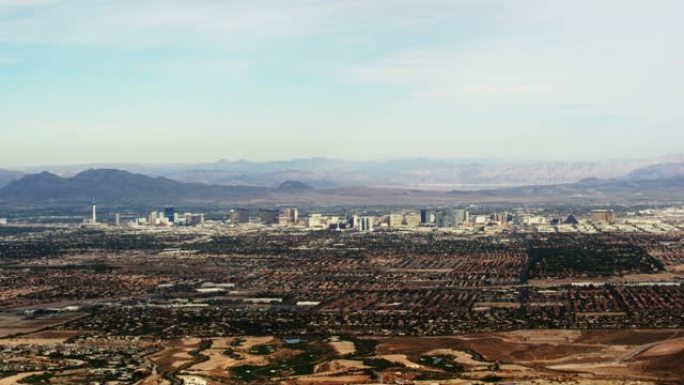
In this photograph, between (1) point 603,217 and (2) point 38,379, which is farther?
(1) point 603,217

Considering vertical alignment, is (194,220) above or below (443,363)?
above

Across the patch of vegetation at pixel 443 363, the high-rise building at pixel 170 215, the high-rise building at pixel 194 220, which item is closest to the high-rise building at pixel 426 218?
the high-rise building at pixel 194 220

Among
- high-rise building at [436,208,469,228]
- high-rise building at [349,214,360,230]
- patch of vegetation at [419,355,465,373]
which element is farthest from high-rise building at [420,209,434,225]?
patch of vegetation at [419,355,465,373]

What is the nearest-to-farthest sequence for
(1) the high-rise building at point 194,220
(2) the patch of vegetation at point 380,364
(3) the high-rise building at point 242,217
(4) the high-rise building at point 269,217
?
(2) the patch of vegetation at point 380,364 < (4) the high-rise building at point 269,217 < (1) the high-rise building at point 194,220 < (3) the high-rise building at point 242,217

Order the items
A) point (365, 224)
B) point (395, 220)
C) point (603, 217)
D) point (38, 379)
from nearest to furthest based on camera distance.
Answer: point (38, 379)
point (365, 224)
point (603, 217)
point (395, 220)

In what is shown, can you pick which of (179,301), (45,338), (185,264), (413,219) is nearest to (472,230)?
(413,219)

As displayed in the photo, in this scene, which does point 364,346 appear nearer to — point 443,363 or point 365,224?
point 443,363

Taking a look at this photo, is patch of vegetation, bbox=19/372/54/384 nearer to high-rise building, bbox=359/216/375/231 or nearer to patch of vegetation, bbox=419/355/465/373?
patch of vegetation, bbox=419/355/465/373

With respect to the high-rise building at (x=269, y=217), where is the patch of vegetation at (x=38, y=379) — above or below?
below

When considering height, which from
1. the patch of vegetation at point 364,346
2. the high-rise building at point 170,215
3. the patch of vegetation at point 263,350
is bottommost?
the patch of vegetation at point 263,350

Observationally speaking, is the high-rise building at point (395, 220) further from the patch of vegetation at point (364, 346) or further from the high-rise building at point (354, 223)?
the patch of vegetation at point (364, 346)

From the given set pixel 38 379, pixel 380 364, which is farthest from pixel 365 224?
pixel 38 379
